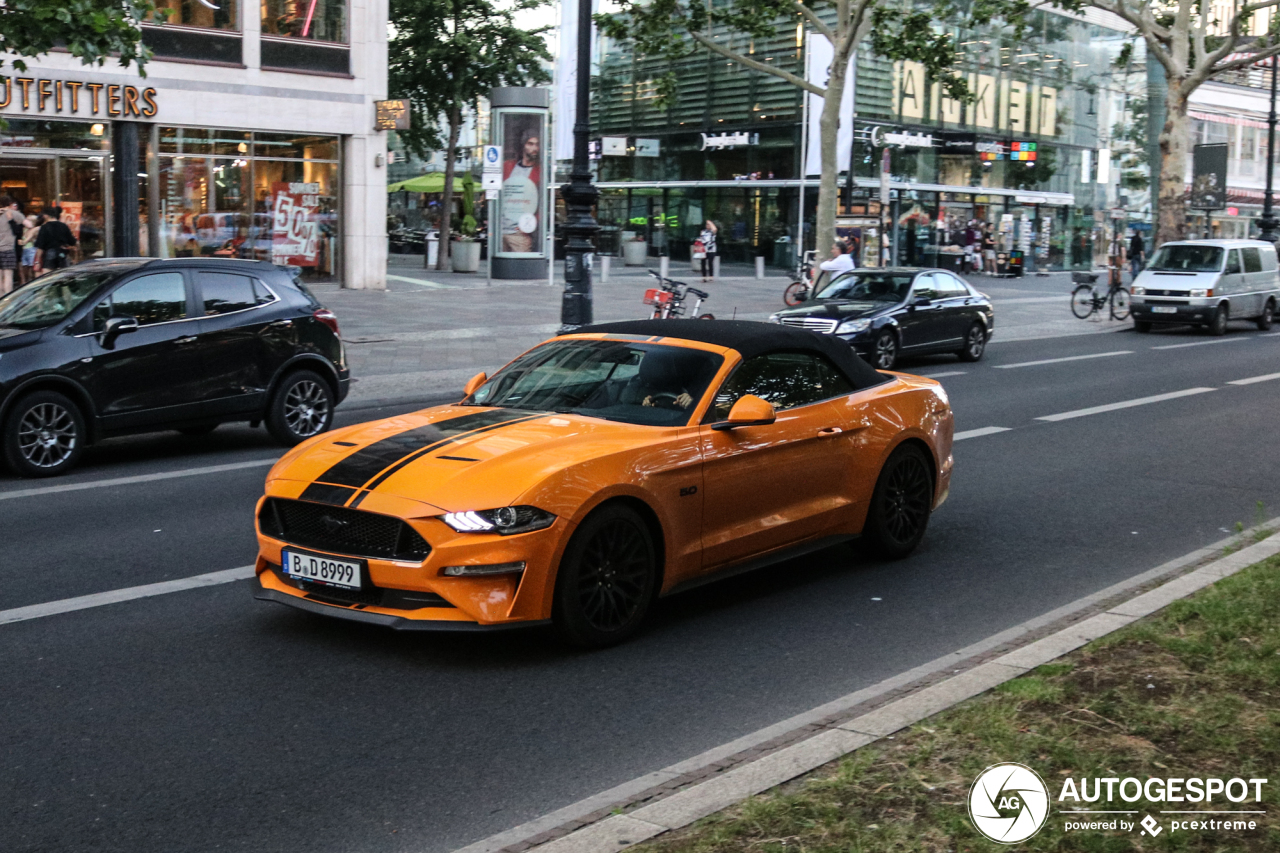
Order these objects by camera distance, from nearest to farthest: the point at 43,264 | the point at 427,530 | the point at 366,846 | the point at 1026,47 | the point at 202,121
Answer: the point at 366,846, the point at 427,530, the point at 43,264, the point at 202,121, the point at 1026,47

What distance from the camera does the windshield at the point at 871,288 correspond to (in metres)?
20.4

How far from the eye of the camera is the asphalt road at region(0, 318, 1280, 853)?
4.46 meters

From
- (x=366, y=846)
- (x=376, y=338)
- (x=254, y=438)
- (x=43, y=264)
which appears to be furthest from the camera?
(x=43, y=264)

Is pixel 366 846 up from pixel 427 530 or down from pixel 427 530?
down

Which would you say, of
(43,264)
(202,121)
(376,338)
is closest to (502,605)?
(376,338)

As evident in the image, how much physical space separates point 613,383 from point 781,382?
953mm

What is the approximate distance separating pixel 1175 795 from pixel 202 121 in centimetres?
2774

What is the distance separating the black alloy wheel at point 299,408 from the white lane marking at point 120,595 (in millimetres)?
4741

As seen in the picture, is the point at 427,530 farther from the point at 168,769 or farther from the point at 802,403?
the point at 802,403

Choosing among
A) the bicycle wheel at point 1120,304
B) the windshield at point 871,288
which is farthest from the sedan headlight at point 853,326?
the bicycle wheel at point 1120,304

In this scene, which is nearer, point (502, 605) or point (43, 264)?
point (502, 605)

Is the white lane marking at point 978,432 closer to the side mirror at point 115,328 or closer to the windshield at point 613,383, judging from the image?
the windshield at point 613,383

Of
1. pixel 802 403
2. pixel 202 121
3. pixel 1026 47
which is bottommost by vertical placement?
pixel 802 403

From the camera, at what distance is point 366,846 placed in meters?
4.16
